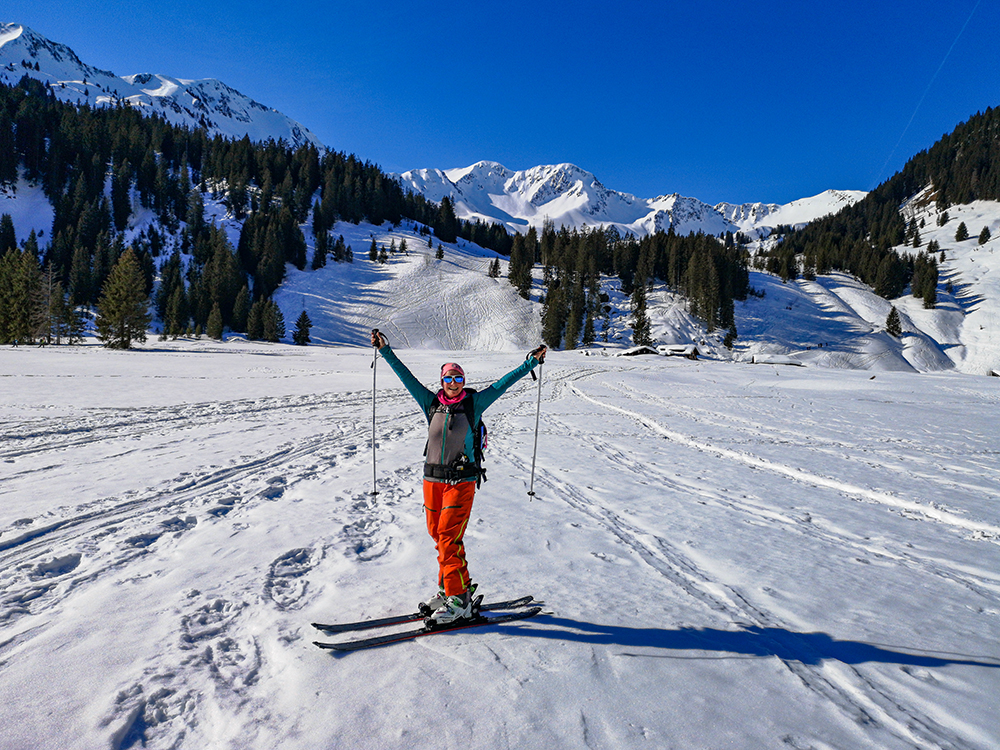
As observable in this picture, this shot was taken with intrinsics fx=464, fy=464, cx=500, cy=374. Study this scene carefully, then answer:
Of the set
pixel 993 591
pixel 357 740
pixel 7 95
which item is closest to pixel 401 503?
pixel 357 740

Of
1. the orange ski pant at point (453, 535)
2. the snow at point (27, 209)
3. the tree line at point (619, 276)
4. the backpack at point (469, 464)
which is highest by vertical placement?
the snow at point (27, 209)

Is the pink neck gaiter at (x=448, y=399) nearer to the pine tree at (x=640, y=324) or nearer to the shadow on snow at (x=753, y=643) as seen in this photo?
the shadow on snow at (x=753, y=643)

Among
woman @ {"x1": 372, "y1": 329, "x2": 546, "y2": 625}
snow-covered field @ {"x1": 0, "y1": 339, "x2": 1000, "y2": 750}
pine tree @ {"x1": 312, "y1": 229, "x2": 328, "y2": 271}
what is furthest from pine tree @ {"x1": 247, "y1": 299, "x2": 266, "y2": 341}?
woman @ {"x1": 372, "y1": 329, "x2": 546, "y2": 625}

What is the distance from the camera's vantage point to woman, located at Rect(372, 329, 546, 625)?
12.9 ft

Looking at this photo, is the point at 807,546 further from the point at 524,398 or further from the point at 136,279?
the point at 136,279

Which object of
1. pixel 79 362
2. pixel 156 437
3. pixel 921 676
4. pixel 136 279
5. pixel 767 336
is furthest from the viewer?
pixel 767 336

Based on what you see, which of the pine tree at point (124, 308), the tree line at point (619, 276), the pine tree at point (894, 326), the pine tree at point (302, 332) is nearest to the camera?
the pine tree at point (124, 308)

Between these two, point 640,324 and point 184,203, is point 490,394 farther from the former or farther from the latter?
point 184,203

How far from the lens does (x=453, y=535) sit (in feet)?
13.1

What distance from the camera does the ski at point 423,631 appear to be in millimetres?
3518

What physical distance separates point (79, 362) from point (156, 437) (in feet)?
78.5

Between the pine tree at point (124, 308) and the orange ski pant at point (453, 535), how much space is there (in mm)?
51787

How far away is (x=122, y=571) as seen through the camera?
4.56 metres

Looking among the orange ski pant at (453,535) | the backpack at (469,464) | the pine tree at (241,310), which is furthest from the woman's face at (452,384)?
the pine tree at (241,310)
